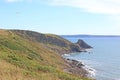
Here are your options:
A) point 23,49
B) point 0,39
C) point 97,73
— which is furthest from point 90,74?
point 0,39

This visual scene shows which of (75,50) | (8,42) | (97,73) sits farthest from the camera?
(75,50)

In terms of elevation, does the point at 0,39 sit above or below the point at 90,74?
above

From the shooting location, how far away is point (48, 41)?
177m

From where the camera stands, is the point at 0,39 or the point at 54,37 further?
the point at 54,37

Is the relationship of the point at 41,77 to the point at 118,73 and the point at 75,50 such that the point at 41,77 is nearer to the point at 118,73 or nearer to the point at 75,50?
the point at 118,73

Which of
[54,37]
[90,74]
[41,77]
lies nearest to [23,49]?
[90,74]

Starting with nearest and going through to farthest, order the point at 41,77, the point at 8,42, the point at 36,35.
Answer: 1. the point at 41,77
2. the point at 8,42
3. the point at 36,35

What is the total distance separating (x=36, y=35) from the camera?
562 feet

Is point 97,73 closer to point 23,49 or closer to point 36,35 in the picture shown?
point 23,49

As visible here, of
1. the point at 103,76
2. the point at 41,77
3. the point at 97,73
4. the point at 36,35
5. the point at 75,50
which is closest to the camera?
the point at 41,77

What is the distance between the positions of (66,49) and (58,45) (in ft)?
19.1

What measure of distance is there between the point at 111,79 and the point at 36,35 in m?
97.6

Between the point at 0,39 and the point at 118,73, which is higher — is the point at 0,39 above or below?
above

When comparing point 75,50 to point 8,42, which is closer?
point 8,42
